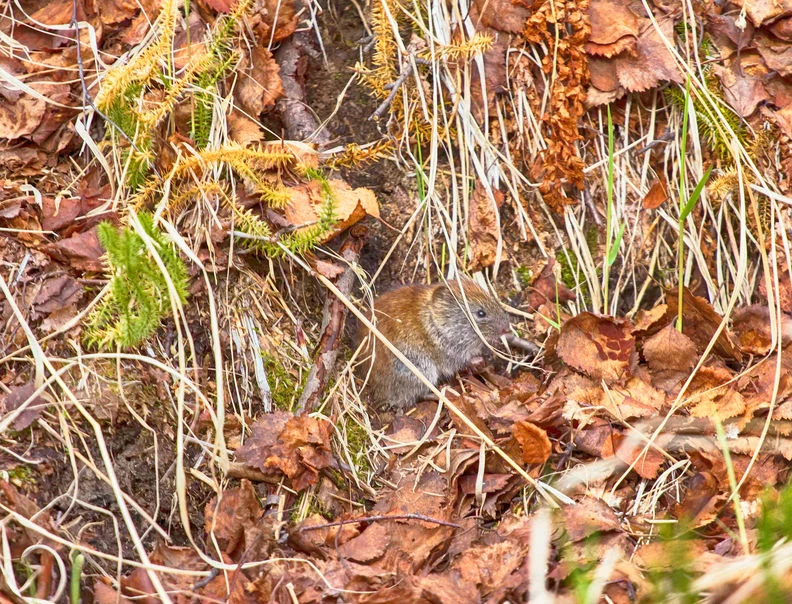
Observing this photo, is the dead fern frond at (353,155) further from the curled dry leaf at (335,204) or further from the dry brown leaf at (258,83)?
the dry brown leaf at (258,83)

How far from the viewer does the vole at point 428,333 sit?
456 centimetres

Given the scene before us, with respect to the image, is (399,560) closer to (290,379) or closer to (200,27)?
(290,379)

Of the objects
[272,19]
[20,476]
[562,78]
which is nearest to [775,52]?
[562,78]

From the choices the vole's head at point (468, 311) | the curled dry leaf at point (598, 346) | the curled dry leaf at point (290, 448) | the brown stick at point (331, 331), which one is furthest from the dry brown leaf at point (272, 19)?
the curled dry leaf at point (598, 346)

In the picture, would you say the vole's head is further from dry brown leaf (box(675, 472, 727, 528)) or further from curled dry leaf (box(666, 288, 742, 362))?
dry brown leaf (box(675, 472, 727, 528))

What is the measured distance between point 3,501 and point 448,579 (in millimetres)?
1653

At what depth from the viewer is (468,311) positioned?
476cm

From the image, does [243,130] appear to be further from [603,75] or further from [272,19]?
[603,75]

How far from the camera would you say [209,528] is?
11.1 feet

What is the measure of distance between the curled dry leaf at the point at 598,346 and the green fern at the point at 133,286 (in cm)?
194

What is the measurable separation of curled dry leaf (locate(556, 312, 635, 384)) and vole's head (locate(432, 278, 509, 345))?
23.1 inches

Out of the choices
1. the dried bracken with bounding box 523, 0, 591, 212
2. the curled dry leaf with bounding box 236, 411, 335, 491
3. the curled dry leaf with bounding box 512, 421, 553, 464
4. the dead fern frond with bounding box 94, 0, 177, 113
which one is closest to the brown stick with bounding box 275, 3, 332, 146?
the dead fern frond with bounding box 94, 0, 177, 113

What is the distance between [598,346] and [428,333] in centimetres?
110

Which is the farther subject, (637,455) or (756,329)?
(756,329)
